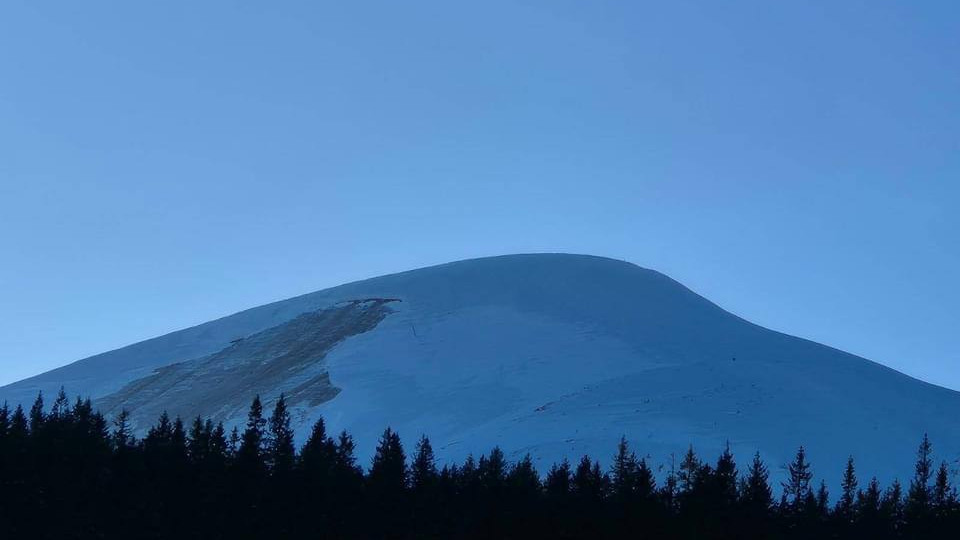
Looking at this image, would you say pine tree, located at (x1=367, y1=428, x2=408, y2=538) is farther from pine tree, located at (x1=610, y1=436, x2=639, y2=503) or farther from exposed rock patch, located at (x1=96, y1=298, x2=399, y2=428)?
exposed rock patch, located at (x1=96, y1=298, x2=399, y2=428)

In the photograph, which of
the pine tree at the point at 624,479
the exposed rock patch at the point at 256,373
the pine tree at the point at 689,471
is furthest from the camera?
the exposed rock patch at the point at 256,373

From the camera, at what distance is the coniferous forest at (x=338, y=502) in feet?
170

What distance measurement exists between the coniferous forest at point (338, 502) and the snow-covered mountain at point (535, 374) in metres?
17.8

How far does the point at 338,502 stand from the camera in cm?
5534

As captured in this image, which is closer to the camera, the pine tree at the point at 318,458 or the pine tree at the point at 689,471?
the pine tree at the point at 318,458

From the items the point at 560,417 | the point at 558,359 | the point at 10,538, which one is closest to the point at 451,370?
the point at 558,359

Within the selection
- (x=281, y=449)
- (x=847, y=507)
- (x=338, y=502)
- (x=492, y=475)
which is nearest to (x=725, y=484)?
(x=847, y=507)

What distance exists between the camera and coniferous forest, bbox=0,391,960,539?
51781mm

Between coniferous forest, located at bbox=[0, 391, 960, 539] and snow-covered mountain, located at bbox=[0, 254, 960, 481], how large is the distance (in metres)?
17.8

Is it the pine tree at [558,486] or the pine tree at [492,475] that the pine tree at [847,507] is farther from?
the pine tree at [492,475]

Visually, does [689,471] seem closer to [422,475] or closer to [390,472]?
[422,475]

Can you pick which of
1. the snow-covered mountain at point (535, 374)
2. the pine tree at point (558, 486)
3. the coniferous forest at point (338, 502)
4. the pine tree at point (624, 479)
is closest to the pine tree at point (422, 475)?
the coniferous forest at point (338, 502)

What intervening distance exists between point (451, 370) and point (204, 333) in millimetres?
46495

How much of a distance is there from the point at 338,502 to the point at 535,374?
50.6m
